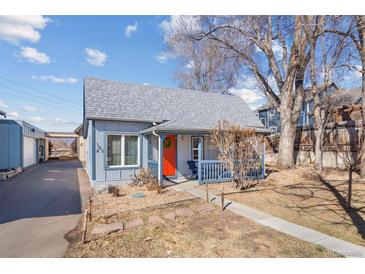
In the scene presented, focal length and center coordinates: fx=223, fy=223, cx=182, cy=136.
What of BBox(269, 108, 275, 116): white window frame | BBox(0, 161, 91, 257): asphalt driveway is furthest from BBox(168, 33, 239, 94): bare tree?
BBox(0, 161, 91, 257): asphalt driveway

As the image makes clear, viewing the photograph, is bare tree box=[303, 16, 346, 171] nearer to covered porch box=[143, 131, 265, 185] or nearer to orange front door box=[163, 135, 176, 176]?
covered porch box=[143, 131, 265, 185]

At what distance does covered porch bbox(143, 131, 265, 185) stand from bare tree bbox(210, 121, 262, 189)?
1.01 metres

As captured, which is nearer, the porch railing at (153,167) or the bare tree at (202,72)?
the porch railing at (153,167)

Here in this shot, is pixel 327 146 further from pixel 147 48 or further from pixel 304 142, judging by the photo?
pixel 147 48

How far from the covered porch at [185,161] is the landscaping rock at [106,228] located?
4.85 m

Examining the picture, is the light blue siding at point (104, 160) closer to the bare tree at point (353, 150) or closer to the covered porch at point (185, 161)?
the covered porch at point (185, 161)

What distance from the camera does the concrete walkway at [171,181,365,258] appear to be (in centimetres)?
411

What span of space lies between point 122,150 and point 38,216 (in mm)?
4644

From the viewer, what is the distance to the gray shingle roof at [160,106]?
34.4 ft

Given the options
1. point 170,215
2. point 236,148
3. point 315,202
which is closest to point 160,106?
point 236,148

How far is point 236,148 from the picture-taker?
9.30m

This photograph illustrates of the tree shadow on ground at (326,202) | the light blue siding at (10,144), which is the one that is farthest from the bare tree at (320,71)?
the light blue siding at (10,144)

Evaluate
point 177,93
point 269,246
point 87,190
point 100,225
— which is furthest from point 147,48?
point 269,246
